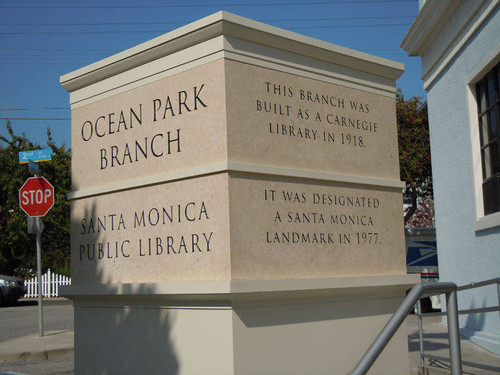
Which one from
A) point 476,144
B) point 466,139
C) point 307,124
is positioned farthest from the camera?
point 466,139

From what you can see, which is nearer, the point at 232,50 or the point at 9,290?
the point at 232,50

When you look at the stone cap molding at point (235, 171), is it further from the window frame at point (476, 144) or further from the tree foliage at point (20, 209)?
the tree foliage at point (20, 209)

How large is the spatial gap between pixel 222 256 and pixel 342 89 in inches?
67.3

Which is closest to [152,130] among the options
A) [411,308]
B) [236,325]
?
[236,325]

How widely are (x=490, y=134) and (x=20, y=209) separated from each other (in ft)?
65.2

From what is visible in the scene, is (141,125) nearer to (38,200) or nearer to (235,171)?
(235,171)

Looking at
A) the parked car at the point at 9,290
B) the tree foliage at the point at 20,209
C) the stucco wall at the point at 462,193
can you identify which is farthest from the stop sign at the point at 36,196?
the tree foliage at the point at 20,209

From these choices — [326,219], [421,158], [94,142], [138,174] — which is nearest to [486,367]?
[326,219]

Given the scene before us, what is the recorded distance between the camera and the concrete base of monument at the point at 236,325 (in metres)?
3.90

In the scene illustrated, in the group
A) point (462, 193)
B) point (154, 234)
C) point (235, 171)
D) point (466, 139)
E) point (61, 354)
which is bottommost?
point (61, 354)

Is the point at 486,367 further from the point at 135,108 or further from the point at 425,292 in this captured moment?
the point at 135,108

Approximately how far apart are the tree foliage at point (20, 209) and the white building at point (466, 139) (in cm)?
1779

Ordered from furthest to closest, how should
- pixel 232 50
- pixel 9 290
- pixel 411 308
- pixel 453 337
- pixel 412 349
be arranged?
pixel 9 290
pixel 412 349
pixel 232 50
pixel 453 337
pixel 411 308

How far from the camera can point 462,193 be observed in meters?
9.81
